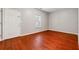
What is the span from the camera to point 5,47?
1.48 metres

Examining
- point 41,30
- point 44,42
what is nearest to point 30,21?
point 41,30

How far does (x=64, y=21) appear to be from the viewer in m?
1.52

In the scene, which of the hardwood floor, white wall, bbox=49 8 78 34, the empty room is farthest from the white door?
white wall, bbox=49 8 78 34

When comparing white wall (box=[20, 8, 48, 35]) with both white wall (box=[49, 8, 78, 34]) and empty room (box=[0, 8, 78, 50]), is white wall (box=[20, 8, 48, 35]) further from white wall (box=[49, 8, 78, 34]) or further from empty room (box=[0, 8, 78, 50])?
white wall (box=[49, 8, 78, 34])

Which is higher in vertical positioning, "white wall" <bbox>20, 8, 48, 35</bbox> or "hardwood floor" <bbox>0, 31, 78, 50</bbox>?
"white wall" <bbox>20, 8, 48, 35</bbox>

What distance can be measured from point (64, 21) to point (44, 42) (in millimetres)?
547

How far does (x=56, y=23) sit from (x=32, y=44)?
2.01 ft

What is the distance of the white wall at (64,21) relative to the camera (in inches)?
58.4

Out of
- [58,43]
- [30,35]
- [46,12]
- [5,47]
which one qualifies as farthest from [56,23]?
[5,47]

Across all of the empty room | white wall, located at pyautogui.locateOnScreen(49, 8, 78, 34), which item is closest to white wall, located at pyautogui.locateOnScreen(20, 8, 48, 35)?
the empty room

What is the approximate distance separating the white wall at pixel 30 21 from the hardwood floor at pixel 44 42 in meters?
0.10

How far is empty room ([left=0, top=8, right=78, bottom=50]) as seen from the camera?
1501 millimetres

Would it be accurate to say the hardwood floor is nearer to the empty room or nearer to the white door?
the empty room

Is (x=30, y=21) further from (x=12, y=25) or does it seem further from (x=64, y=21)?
(x=64, y=21)
